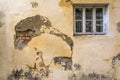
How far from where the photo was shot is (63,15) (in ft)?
16.4

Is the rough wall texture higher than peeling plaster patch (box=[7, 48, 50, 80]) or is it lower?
higher

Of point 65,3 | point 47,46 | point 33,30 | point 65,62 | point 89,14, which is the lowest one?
point 65,62

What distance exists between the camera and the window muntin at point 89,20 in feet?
16.8

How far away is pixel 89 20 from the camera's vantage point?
5148mm

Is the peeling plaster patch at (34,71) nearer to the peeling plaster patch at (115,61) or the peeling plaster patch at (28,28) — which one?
the peeling plaster patch at (28,28)

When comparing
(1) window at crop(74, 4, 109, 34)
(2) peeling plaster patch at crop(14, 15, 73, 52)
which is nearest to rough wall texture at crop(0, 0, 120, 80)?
(2) peeling plaster patch at crop(14, 15, 73, 52)

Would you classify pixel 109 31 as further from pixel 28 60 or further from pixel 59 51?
pixel 28 60

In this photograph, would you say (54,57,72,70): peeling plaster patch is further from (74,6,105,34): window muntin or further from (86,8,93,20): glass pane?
(86,8,93,20): glass pane

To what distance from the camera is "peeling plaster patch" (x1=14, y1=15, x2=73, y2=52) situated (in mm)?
4957

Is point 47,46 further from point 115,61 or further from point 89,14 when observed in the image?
point 115,61

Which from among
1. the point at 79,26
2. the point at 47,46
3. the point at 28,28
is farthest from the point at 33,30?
the point at 79,26

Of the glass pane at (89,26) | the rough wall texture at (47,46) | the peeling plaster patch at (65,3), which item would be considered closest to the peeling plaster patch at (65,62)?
the rough wall texture at (47,46)

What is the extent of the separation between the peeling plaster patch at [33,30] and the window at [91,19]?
34cm

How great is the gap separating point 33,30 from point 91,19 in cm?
108
